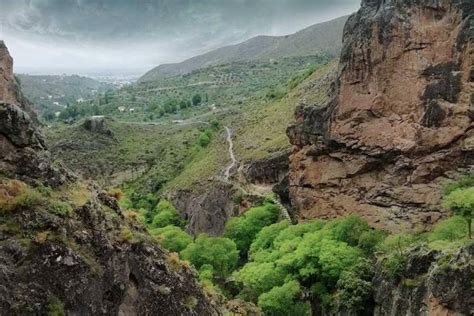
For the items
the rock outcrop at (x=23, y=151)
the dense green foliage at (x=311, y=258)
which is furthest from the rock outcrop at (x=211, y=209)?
the rock outcrop at (x=23, y=151)

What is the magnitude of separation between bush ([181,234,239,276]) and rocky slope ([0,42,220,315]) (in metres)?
40.5

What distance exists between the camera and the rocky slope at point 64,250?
17.2 meters

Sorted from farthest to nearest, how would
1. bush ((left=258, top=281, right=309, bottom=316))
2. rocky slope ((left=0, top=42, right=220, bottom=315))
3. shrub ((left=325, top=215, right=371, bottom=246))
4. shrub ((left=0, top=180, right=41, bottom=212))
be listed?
1. shrub ((left=325, top=215, right=371, bottom=246))
2. bush ((left=258, top=281, right=309, bottom=316))
3. shrub ((left=0, top=180, right=41, bottom=212))
4. rocky slope ((left=0, top=42, right=220, bottom=315))

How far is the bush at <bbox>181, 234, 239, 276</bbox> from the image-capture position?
208 ft

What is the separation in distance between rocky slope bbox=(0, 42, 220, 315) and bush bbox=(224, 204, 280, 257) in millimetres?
53105

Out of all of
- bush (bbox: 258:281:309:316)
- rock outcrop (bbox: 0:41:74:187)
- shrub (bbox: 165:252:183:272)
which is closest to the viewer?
rock outcrop (bbox: 0:41:74:187)

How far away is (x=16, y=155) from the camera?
1958cm

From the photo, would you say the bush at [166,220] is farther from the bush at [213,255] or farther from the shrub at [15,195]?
the shrub at [15,195]

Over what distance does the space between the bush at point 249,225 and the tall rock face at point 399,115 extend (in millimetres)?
11924

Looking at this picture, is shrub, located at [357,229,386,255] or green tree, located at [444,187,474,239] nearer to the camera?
green tree, located at [444,187,474,239]

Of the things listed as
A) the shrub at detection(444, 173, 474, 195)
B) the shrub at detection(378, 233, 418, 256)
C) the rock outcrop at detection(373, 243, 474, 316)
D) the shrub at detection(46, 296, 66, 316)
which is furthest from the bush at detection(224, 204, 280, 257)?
the shrub at detection(46, 296, 66, 316)

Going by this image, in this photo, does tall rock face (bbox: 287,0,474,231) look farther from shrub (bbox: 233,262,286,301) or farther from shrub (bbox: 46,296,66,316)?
shrub (bbox: 46,296,66,316)

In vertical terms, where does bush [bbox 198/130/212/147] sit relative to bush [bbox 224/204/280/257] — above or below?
above

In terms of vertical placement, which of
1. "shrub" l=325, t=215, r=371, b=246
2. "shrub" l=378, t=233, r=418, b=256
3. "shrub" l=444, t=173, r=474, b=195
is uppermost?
"shrub" l=444, t=173, r=474, b=195
